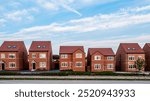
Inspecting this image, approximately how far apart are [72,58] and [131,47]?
12087mm

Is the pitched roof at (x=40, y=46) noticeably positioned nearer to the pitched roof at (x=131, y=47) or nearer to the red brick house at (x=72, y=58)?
the red brick house at (x=72, y=58)

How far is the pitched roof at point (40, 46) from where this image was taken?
48875mm

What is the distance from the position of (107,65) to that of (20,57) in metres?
17.6

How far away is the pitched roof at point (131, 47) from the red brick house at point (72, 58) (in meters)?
8.62

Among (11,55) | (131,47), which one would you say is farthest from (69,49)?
(131,47)

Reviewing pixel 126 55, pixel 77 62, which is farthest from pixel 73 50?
pixel 126 55

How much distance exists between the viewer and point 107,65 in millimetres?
48469

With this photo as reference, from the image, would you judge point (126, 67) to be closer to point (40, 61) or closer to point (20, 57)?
point (40, 61)

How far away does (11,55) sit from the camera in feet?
160

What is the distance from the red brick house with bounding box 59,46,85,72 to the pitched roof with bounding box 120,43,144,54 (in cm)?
862

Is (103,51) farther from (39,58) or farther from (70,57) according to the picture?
(39,58)

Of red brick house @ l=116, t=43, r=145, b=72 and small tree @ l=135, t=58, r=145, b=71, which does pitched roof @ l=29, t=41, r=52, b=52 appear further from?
small tree @ l=135, t=58, r=145, b=71

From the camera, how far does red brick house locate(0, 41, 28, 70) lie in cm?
4816

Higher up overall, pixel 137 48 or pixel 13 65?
pixel 137 48
